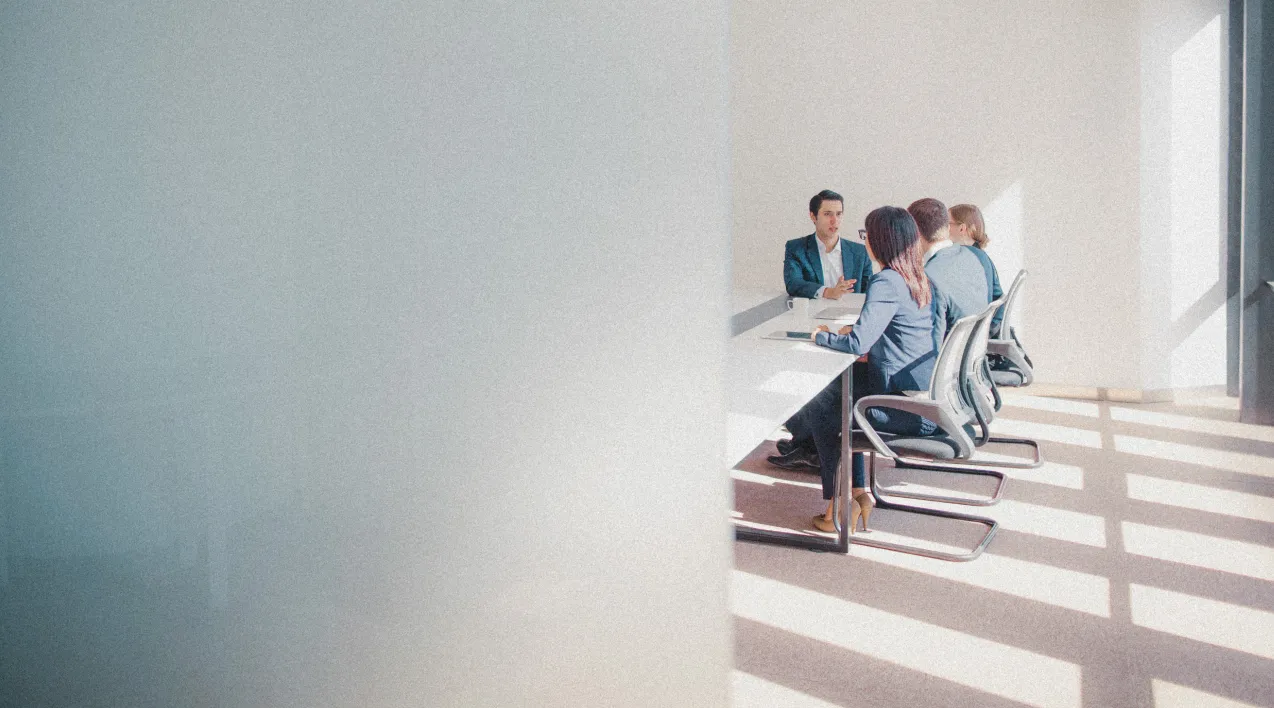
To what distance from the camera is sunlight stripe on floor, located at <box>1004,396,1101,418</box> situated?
6.27m

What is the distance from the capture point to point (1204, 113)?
632 cm

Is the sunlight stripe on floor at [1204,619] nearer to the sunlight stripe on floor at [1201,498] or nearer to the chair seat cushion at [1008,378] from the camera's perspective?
the sunlight stripe on floor at [1201,498]

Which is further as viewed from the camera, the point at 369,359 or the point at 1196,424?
the point at 1196,424

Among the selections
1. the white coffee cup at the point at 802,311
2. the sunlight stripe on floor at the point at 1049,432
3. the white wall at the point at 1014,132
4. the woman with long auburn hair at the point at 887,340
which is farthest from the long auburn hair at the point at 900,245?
the white wall at the point at 1014,132

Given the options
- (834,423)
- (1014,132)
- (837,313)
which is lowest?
(834,423)

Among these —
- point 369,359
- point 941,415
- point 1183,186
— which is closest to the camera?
point 369,359

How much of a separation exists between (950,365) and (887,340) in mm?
307

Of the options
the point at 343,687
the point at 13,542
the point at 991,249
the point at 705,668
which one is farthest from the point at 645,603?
the point at 991,249

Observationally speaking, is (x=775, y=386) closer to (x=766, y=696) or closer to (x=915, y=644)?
(x=915, y=644)

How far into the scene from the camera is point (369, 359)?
1.21 m

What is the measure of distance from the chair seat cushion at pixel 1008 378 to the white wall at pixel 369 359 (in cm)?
407

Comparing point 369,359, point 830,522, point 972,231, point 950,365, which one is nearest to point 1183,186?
point 972,231

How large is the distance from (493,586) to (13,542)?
54cm

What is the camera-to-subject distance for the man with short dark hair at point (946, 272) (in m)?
4.31
